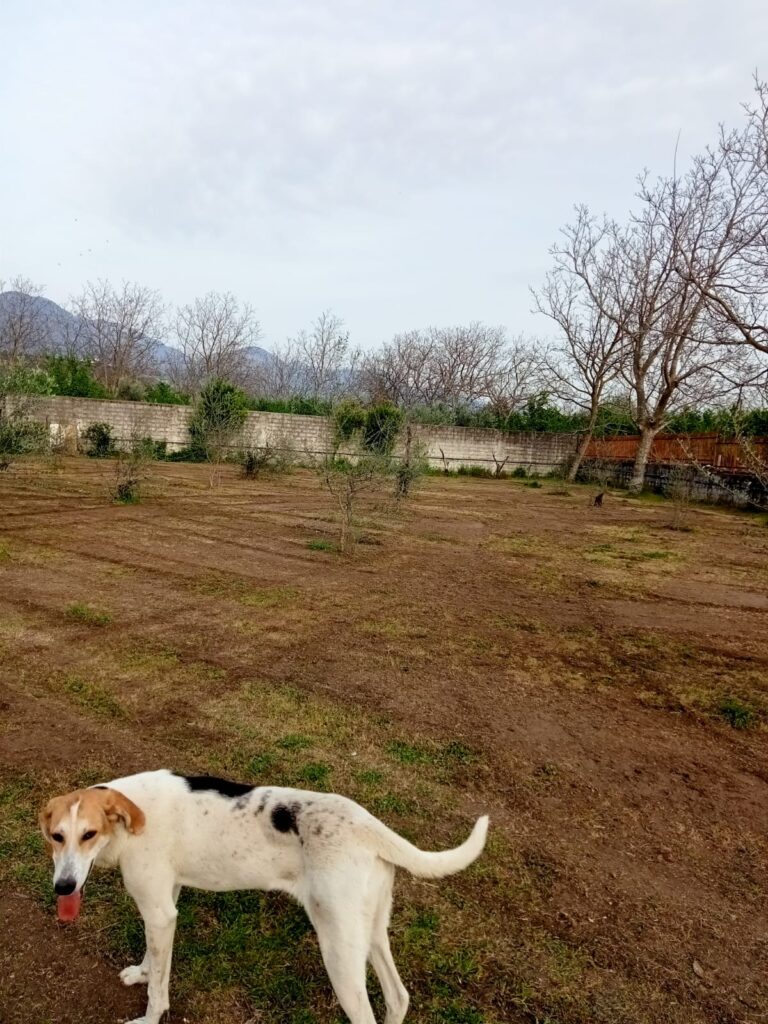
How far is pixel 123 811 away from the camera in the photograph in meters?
1.80

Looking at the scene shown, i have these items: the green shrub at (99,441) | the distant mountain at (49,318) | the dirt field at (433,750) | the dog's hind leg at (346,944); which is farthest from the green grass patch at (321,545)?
the distant mountain at (49,318)

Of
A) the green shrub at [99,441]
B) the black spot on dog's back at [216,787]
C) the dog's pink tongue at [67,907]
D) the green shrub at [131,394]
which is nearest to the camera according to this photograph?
the dog's pink tongue at [67,907]

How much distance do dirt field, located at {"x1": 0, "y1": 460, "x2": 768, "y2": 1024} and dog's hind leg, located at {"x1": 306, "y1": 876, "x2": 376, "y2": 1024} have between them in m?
0.43

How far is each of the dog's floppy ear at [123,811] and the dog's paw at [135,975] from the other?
624 mm

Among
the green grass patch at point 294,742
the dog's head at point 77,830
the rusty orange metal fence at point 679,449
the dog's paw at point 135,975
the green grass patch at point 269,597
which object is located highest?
the rusty orange metal fence at point 679,449

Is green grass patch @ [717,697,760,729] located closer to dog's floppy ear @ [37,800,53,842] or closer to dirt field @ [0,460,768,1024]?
dirt field @ [0,460,768,1024]

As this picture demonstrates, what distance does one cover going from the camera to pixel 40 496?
1228 centimetres

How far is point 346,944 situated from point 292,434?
79.1 feet

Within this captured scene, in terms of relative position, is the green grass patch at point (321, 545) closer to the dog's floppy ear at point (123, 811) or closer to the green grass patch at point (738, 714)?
the green grass patch at point (738, 714)

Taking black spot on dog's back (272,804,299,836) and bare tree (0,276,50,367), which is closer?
black spot on dog's back (272,804,299,836)

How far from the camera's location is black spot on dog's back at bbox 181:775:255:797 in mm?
1979

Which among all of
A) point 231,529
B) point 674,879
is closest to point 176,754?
point 674,879

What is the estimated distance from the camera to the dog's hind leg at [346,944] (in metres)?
Answer: 1.63

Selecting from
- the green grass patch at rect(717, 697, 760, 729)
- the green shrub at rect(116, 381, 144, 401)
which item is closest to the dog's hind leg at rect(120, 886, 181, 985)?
the green grass patch at rect(717, 697, 760, 729)
